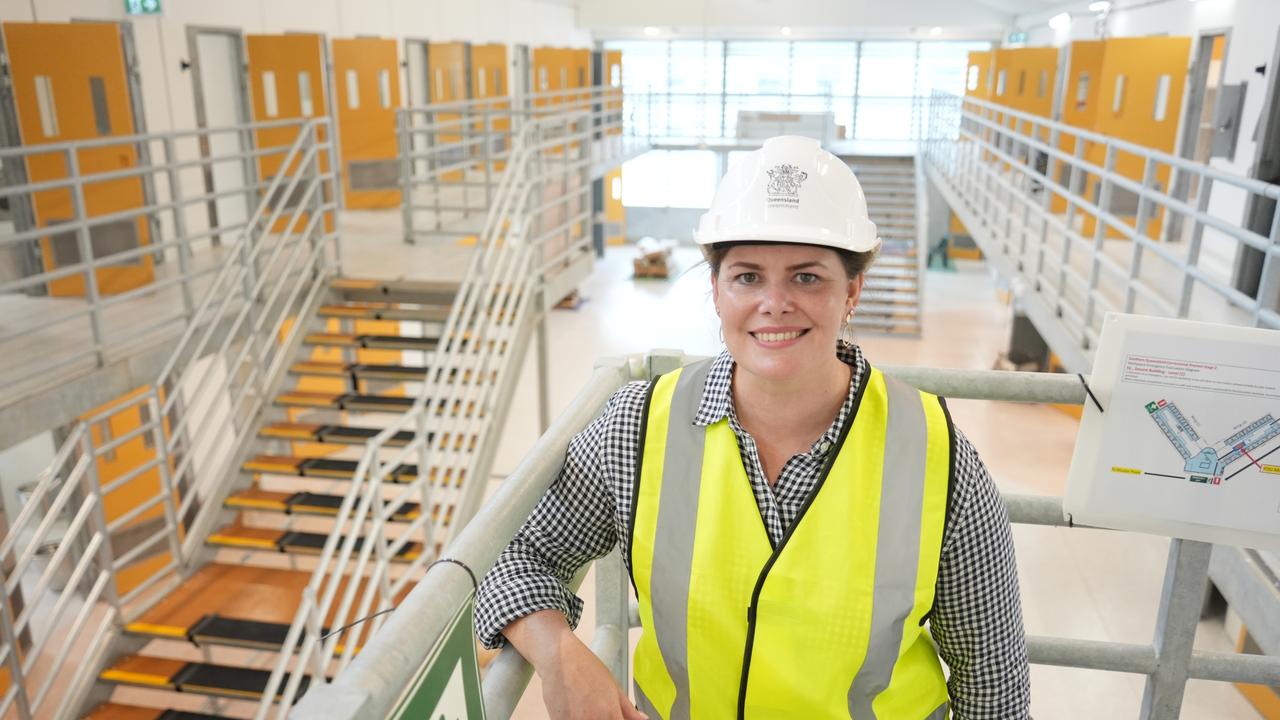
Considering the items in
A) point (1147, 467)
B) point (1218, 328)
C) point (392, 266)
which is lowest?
point (392, 266)

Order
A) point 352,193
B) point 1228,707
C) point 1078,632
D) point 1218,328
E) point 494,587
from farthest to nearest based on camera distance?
1. point 352,193
2. point 1078,632
3. point 1228,707
4. point 1218,328
5. point 494,587

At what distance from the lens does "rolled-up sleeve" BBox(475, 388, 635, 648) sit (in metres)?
1.41

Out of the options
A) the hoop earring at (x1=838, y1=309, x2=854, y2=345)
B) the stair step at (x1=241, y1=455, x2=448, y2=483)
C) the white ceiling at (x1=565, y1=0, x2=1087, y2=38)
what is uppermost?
the white ceiling at (x1=565, y1=0, x2=1087, y2=38)

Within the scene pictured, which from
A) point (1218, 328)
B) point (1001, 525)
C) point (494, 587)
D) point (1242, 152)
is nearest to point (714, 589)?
point (494, 587)

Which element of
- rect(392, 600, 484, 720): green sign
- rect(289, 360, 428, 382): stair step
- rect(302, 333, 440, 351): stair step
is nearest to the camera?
rect(392, 600, 484, 720): green sign

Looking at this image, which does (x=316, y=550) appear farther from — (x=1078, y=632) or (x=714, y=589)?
(x=1078, y=632)

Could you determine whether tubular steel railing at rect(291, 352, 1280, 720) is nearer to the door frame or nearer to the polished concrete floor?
the polished concrete floor

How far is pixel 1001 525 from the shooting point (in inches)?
54.1

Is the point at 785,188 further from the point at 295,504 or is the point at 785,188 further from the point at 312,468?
the point at 312,468

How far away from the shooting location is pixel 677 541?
1.38 m

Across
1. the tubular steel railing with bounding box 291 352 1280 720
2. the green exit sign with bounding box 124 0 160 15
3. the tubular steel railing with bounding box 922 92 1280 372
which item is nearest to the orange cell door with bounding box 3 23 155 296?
the green exit sign with bounding box 124 0 160 15

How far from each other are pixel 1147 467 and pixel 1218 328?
0.87 feet

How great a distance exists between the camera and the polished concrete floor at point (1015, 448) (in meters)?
5.36

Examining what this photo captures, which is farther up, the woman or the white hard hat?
the white hard hat
